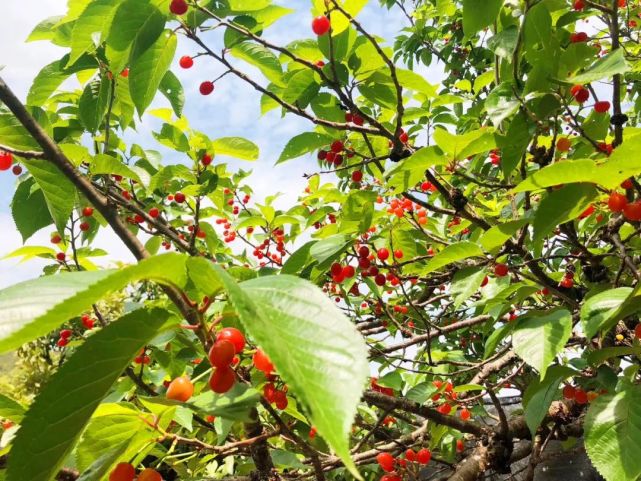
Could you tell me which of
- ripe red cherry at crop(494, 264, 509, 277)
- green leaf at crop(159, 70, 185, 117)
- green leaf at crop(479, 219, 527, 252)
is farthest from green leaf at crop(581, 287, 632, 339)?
green leaf at crop(159, 70, 185, 117)

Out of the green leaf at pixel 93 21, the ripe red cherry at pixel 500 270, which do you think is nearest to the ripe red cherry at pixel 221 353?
the green leaf at pixel 93 21

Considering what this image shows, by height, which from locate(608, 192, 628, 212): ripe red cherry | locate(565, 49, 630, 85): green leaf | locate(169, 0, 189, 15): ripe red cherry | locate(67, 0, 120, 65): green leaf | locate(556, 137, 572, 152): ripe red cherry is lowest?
locate(608, 192, 628, 212): ripe red cherry

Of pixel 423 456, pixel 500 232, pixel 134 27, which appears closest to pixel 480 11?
pixel 500 232

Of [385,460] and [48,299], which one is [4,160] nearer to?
[48,299]

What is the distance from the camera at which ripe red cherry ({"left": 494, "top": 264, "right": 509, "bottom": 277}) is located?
Result: 2.37 meters

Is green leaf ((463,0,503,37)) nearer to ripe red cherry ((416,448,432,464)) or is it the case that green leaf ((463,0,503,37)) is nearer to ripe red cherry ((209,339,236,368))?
ripe red cherry ((209,339,236,368))

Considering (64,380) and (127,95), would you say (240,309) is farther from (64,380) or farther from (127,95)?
(127,95)

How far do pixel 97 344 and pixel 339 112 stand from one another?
184 cm

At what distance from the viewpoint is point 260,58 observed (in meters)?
2.06

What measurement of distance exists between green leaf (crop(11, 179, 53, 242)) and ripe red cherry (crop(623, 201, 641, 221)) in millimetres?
2247

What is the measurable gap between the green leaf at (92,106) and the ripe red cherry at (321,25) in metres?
0.88

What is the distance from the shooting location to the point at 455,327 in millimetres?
3082

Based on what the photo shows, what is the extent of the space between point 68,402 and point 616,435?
5.07 feet

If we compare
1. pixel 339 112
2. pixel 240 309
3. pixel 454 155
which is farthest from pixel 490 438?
pixel 240 309
